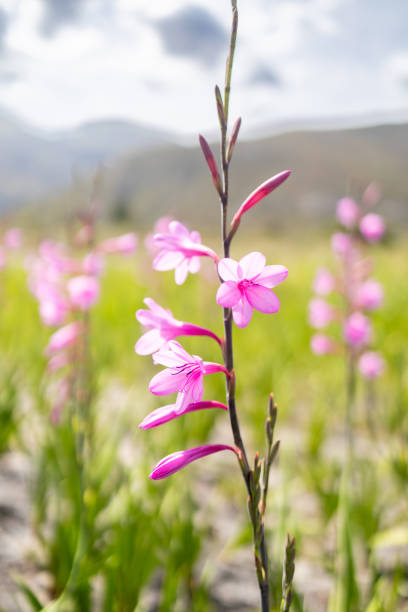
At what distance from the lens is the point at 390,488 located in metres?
2.88

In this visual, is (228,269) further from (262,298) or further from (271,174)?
(271,174)

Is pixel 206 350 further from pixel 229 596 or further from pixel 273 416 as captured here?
pixel 273 416

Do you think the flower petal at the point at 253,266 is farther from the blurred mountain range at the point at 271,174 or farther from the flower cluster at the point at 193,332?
the blurred mountain range at the point at 271,174

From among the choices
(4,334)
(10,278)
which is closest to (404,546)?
(4,334)

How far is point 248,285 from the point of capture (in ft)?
2.54

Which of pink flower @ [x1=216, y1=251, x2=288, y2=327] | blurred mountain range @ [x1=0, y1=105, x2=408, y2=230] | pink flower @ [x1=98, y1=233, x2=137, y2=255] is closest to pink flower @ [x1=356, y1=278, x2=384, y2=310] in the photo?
pink flower @ [x1=98, y1=233, x2=137, y2=255]

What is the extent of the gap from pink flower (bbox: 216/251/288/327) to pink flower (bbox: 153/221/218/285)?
0.11m

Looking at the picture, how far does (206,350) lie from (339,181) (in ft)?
327

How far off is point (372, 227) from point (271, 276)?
5.68 feet

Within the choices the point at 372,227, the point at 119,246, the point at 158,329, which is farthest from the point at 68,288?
the point at 158,329

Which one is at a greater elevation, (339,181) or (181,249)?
(181,249)

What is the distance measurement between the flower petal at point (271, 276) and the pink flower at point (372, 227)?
5.59 ft

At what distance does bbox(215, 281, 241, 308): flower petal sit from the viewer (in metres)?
0.71

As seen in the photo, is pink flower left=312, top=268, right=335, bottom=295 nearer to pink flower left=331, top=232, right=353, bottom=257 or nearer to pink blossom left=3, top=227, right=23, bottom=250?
pink flower left=331, top=232, right=353, bottom=257
